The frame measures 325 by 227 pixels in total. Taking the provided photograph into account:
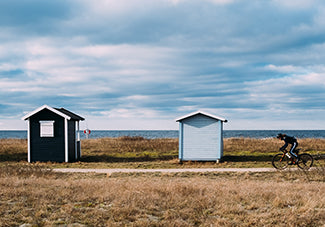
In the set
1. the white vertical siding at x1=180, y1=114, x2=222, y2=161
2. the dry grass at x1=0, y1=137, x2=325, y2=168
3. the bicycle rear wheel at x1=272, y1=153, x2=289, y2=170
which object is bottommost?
the dry grass at x1=0, y1=137, x2=325, y2=168

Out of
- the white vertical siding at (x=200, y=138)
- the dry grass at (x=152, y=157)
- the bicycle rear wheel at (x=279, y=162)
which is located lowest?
the dry grass at (x=152, y=157)

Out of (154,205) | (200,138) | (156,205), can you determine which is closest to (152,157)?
(200,138)

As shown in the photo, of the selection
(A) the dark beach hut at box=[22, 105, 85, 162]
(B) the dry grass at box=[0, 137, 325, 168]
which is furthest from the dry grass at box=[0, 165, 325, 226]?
(A) the dark beach hut at box=[22, 105, 85, 162]

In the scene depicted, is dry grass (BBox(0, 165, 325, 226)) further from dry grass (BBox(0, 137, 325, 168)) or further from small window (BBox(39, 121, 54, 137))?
small window (BBox(39, 121, 54, 137))

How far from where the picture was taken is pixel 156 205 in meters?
7.12

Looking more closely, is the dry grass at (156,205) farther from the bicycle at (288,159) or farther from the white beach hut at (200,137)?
the white beach hut at (200,137)

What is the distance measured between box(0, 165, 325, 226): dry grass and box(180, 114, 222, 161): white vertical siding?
10.7 meters

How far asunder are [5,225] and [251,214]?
429cm

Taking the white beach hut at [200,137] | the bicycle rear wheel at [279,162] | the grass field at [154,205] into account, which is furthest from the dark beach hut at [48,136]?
the bicycle rear wheel at [279,162]

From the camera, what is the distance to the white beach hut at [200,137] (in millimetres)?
19906

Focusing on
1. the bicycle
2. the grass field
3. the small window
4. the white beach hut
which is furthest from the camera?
the small window

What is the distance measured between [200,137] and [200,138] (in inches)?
2.2

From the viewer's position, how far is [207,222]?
609 cm

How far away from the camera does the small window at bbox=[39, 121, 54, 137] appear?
20406 millimetres
